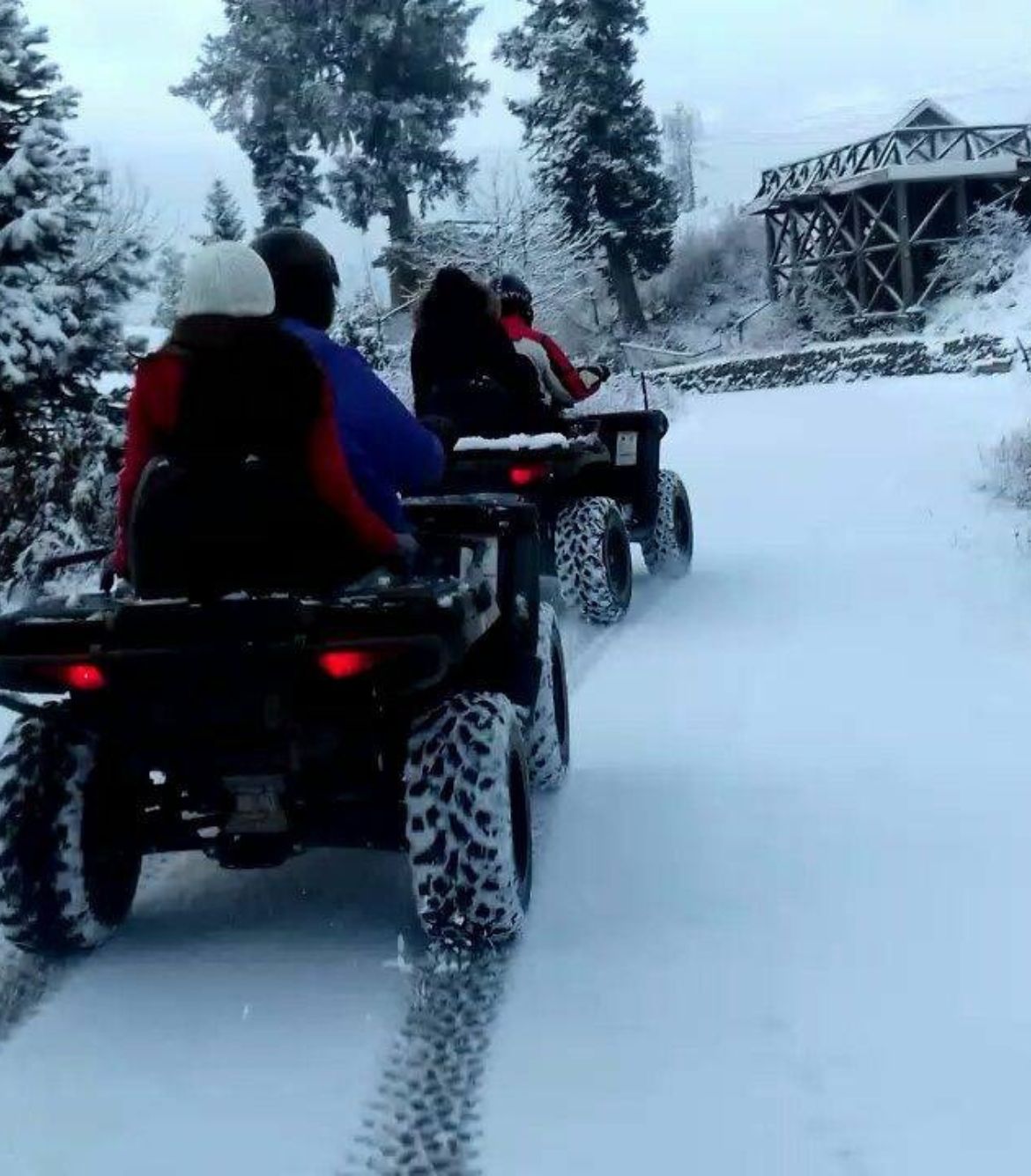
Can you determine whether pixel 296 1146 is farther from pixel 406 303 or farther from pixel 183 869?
pixel 406 303

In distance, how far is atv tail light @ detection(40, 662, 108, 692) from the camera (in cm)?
317

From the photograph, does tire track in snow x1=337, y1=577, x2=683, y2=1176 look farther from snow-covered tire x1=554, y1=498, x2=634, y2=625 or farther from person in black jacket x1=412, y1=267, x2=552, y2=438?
snow-covered tire x1=554, y1=498, x2=634, y2=625

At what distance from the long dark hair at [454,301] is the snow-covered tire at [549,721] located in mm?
1950

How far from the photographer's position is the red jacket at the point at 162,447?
11.1 ft

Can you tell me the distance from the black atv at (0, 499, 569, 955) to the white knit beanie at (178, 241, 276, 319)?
684 mm

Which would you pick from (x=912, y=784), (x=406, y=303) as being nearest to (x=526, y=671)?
(x=912, y=784)

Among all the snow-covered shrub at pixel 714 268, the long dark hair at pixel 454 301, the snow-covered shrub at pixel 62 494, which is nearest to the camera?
the long dark hair at pixel 454 301

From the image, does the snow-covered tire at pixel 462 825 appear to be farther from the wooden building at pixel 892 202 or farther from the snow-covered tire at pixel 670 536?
A: the wooden building at pixel 892 202

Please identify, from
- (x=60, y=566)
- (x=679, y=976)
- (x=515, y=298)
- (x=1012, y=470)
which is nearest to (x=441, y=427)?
(x=60, y=566)

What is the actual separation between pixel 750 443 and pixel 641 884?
1357 centimetres

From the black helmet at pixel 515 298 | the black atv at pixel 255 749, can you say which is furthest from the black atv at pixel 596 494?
the black atv at pixel 255 749

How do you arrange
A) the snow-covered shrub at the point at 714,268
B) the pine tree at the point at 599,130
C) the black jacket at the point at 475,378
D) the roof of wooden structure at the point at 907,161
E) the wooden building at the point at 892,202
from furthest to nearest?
the snow-covered shrub at the point at 714,268 → the pine tree at the point at 599,130 → the wooden building at the point at 892,202 → the roof of wooden structure at the point at 907,161 → the black jacket at the point at 475,378

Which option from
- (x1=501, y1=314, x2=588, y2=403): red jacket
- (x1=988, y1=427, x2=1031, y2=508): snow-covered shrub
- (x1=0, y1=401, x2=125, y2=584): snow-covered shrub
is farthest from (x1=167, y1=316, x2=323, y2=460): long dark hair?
(x1=988, y1=427, x2=1031, y2=508): snow-covered shrub

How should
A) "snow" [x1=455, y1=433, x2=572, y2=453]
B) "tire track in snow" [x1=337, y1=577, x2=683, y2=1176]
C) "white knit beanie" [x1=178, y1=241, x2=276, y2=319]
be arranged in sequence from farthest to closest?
"snow" [x1=455, y1=433, x2=572, y2=453]
"white knit beanie" [x1=178, y1=241, x2=276, y2=319]
"tire track in snow" [x1=337, y1=577, x2=683, y2=1176]
